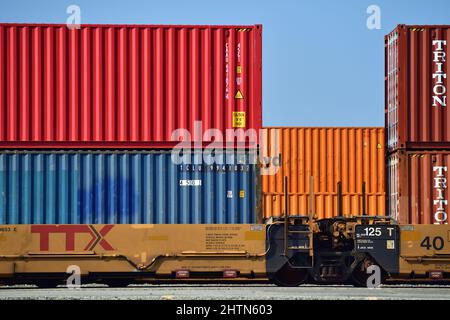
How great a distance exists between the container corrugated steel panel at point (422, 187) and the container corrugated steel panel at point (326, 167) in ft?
4.60

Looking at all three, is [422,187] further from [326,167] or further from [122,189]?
[122,189]

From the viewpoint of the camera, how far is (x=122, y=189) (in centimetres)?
2262

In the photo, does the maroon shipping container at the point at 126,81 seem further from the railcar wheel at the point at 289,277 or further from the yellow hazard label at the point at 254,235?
the railcar wheel at the point at 289,277

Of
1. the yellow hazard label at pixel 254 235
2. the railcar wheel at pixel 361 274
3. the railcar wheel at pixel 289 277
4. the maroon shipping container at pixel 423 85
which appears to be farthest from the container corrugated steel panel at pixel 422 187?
the yellow hazard label at pixel 254 235

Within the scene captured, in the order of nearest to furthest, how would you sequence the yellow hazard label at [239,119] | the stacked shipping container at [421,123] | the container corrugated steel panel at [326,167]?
the yellow hazard label at [239,119] < the stacked shipping container at [421,123] < the container corrugated steel panel at [326,167]

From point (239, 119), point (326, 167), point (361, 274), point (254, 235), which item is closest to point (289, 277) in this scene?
point (254, 235)

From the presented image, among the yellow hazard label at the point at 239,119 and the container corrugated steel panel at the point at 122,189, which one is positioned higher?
the yellow hazard label at the point at 239,119

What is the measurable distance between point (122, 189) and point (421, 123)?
8.20m

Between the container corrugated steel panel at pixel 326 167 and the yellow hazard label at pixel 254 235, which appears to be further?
the container corrugated steel panel at pixel 326 167

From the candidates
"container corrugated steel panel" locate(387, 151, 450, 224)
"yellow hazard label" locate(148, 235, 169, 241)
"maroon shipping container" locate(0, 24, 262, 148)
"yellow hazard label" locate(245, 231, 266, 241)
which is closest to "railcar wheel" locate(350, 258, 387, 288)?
"container corrugated steel panel" locate(387, 151, 450, 224)

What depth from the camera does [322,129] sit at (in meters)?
25.5

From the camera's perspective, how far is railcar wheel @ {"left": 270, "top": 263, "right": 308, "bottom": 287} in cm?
2264

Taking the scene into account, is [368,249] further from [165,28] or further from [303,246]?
[165,28]

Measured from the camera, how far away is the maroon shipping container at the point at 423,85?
24.2m
